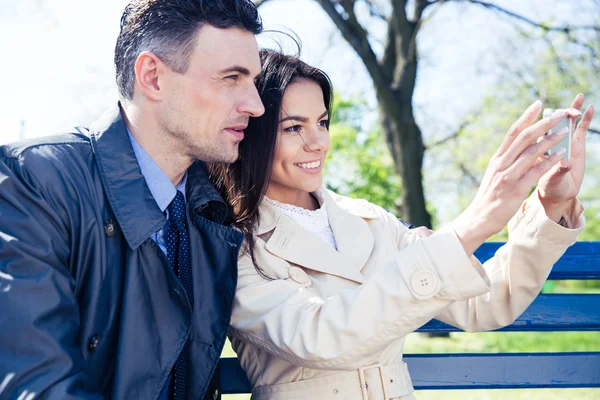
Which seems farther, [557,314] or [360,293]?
[557,314]

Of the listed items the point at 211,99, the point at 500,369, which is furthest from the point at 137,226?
the point at 500,369

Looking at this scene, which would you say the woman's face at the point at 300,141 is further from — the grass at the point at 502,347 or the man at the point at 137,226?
the grass at the point at 502,347

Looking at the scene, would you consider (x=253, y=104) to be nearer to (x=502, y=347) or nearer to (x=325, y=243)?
(x=325, y=243)

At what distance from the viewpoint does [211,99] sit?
249 cm

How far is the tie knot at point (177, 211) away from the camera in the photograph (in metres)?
2.42

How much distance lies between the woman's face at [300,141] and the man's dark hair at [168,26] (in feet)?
1.24

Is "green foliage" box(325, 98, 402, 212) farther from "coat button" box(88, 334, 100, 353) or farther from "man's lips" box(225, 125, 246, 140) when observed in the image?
"coat button" box(88, 334, 100, 353)

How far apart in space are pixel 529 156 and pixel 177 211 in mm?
1189

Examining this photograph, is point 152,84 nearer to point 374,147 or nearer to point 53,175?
point 53,175

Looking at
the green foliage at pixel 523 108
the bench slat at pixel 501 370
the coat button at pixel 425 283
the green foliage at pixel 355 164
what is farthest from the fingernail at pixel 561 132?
the green foliage at pixel 355 164

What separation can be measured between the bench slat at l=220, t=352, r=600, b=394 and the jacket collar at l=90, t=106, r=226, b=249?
1.31 metres

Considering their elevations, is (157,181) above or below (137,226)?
above

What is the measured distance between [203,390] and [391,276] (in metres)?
0.78

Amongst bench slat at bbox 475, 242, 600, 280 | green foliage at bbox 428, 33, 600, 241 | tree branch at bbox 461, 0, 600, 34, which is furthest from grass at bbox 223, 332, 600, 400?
tree branch at bbox 461, 0, 600, 34
